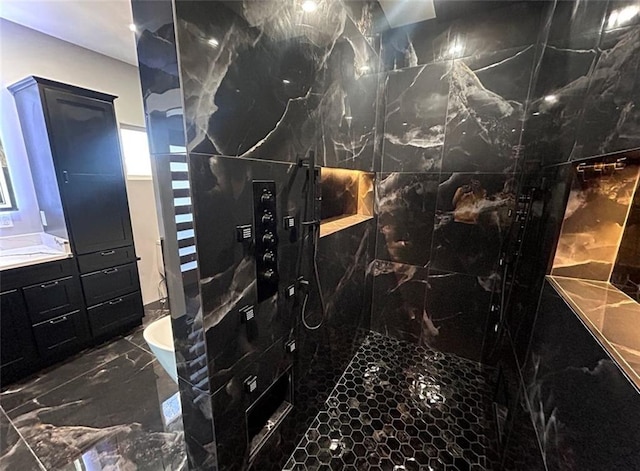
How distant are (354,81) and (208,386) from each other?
203 centimetres

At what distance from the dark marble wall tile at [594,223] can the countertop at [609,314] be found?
65 mm

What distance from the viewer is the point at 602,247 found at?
3.66ft

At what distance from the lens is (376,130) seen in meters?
2.39

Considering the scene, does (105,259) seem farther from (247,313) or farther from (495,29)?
(495,29)

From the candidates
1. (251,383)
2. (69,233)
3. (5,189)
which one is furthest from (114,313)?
(251,383)

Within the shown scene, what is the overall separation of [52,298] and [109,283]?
1.45ft

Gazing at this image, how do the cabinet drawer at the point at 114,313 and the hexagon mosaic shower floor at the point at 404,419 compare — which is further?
the cabinet drawer at the point at 114,313

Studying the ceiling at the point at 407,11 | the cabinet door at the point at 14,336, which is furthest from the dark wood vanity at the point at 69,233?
the ceiling at the point at 407,11

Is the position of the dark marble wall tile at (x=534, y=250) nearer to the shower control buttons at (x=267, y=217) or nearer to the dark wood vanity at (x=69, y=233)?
the shower control buttons at (x=267, y=217)

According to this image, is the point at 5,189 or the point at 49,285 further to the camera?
the point at 5,189

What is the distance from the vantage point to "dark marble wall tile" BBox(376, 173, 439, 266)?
8.05 ft

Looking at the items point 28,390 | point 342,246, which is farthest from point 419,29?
point 28,390

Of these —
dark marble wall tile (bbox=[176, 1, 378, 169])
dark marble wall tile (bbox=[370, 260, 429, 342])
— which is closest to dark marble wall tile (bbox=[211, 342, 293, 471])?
dark marble wall tile (bbox=[176, 1, 378, 169])

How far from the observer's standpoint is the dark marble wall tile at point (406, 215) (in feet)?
8.05
